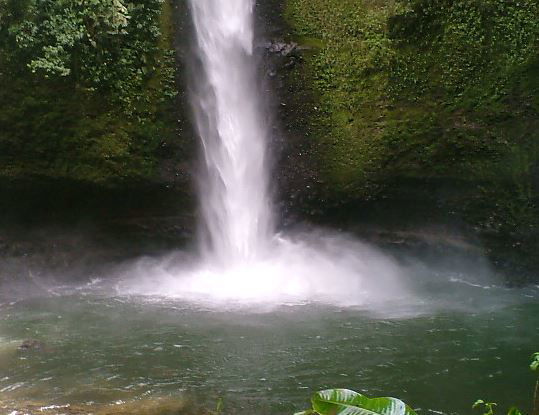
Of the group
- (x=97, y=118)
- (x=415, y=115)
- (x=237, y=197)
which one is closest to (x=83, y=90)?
(x=97, y=118)

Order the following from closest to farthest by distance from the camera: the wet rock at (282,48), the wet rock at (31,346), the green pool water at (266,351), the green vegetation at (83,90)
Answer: the green pool water at (266,351), the wet rock at (31,346), the green vegetation at (83,90), the wet rock at (282,48)

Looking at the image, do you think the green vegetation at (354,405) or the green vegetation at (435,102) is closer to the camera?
the green vegetation at (354,405)

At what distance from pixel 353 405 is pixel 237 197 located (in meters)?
7.62

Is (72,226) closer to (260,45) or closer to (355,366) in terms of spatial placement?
(260,45)

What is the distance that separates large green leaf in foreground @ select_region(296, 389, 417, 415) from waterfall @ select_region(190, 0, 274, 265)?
723cm

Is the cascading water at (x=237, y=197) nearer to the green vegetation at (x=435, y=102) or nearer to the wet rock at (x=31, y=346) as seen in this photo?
the green vegetation at (x=435, y=102)

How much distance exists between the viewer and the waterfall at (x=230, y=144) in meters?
9.62

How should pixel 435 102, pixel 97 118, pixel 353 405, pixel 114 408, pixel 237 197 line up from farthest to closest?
pixel 237 197 < pixel 97 118 < pixel 435 102 < pixel 114 408 < pixel 353 405

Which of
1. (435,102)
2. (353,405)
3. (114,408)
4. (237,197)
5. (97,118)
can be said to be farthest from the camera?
(237,197)

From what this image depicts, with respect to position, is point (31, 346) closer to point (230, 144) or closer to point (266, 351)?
point (266, 351)

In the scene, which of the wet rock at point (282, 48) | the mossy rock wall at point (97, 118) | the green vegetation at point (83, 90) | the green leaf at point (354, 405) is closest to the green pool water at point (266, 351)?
the mossy rock wall at point (97, 118)

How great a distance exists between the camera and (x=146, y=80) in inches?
366

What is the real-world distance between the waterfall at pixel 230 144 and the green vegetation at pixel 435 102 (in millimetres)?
909

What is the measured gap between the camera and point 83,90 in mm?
8992
